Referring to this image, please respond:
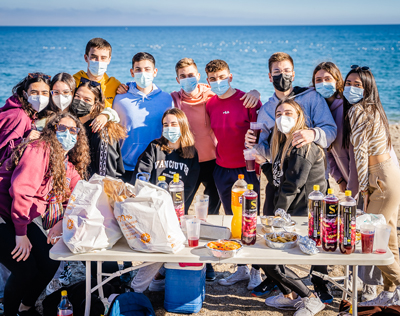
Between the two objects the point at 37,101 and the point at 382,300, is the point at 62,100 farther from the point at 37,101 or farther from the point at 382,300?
the point at 382,300

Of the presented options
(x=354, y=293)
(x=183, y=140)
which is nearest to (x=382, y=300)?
(x=354, y=293)

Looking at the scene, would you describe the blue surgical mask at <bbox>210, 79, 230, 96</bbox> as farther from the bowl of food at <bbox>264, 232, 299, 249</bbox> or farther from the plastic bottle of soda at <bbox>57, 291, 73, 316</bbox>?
the plastic bottle of soda at <bbox>57, 291, 73, 316</bbox>

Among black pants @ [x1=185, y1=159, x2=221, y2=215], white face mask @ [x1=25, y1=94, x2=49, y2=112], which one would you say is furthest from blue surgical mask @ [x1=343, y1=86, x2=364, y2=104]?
white face mask @ [x1=25, y1=94, x2=49, y2=112]

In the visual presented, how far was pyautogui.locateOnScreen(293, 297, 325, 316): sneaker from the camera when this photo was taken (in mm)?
3328

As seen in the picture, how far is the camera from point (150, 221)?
2582 mm

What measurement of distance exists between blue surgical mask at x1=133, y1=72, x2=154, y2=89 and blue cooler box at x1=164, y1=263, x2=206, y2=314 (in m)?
2.02

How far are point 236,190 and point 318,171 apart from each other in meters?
0.80

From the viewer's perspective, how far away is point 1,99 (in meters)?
18.0

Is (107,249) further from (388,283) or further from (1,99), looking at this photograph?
(1,99)

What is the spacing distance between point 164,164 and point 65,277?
1.55 m

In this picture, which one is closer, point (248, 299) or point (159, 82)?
point (248, 299)

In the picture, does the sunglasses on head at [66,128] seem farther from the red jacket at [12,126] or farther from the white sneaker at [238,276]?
the white sneaker at [238,276]

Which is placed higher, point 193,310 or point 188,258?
point 188,258

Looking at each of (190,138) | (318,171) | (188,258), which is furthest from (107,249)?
(318,171)
